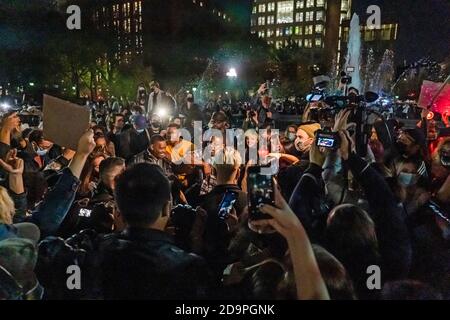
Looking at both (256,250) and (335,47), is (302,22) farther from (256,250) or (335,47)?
(256,250)

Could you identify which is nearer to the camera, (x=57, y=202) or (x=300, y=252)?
(x=300, y=252)

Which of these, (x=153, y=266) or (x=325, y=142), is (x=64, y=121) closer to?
(x=153, y=266)

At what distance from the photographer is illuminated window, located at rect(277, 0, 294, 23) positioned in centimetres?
10312

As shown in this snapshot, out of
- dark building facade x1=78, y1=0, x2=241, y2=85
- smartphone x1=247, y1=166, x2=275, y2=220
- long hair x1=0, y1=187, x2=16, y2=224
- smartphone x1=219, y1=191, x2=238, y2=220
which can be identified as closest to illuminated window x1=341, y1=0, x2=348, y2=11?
dark building facade x1=78, y1=0, x2=241, y2=85

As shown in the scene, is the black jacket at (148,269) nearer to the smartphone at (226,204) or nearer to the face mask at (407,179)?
the smartphone at (226,204)

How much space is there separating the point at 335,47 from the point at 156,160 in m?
92.0

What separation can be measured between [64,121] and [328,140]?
82.7 inches

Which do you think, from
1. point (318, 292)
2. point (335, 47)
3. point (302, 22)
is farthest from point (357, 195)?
point (302, 22)

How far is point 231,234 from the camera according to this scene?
11.2 ft

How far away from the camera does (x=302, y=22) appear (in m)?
102

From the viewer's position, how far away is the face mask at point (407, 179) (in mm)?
3943

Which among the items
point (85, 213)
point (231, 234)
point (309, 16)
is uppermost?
point (309, 16)

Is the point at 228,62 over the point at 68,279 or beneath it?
over

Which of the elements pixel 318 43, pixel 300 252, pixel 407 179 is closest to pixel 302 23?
pixel 318 43
